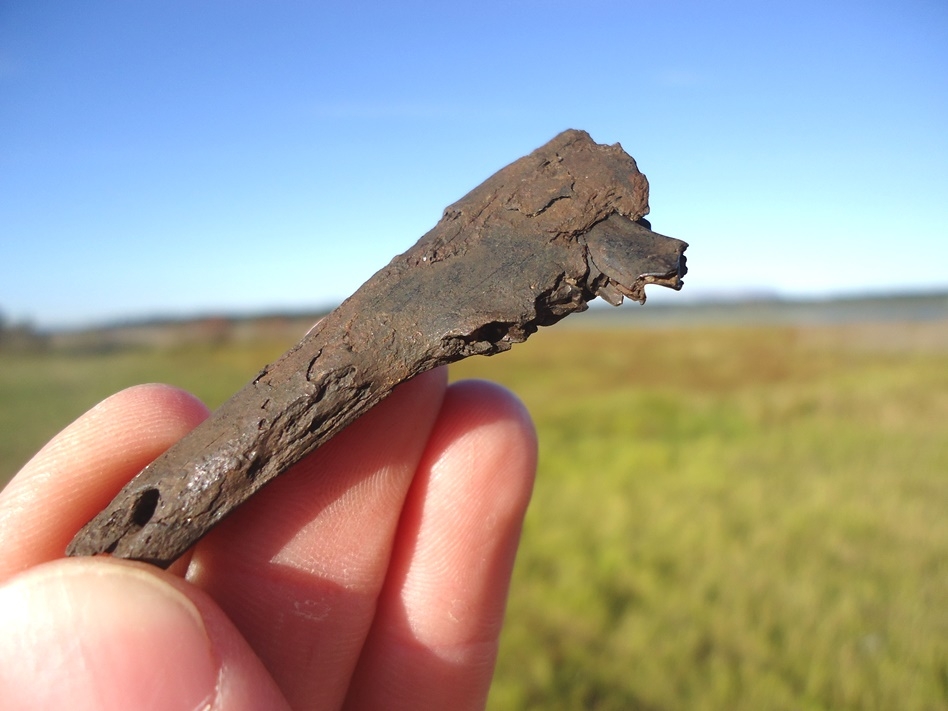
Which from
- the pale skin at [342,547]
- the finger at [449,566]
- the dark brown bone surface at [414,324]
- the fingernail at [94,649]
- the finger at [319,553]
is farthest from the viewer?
the finger at [449,566]

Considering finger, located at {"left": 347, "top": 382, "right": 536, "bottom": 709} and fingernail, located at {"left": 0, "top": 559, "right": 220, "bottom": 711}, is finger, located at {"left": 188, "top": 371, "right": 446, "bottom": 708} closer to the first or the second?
finger, located at {"left": 347, "top": 382, "right": 536, "bottom": 709}

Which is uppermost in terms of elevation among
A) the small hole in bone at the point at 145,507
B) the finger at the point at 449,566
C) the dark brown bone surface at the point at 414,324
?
the dark brown bone surface at the point at 414,324

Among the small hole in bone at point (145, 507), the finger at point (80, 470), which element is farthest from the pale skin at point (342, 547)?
the small hole in bone at point (145, 507)

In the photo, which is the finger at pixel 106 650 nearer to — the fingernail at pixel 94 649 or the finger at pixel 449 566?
the fingernail at pixel 94 649

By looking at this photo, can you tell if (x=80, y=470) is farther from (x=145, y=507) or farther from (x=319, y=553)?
(x=319, y=553)

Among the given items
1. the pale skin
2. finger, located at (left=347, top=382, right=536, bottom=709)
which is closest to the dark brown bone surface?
the pale skin

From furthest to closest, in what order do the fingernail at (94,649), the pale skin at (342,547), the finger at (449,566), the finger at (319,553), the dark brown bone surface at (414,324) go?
1. the finger at (449,566)
2. the finger at (319,553)
3. the pale skin at (342,547)
4. the dark brown bone surface at (414,324)
5. the fingernail at (94,649)
